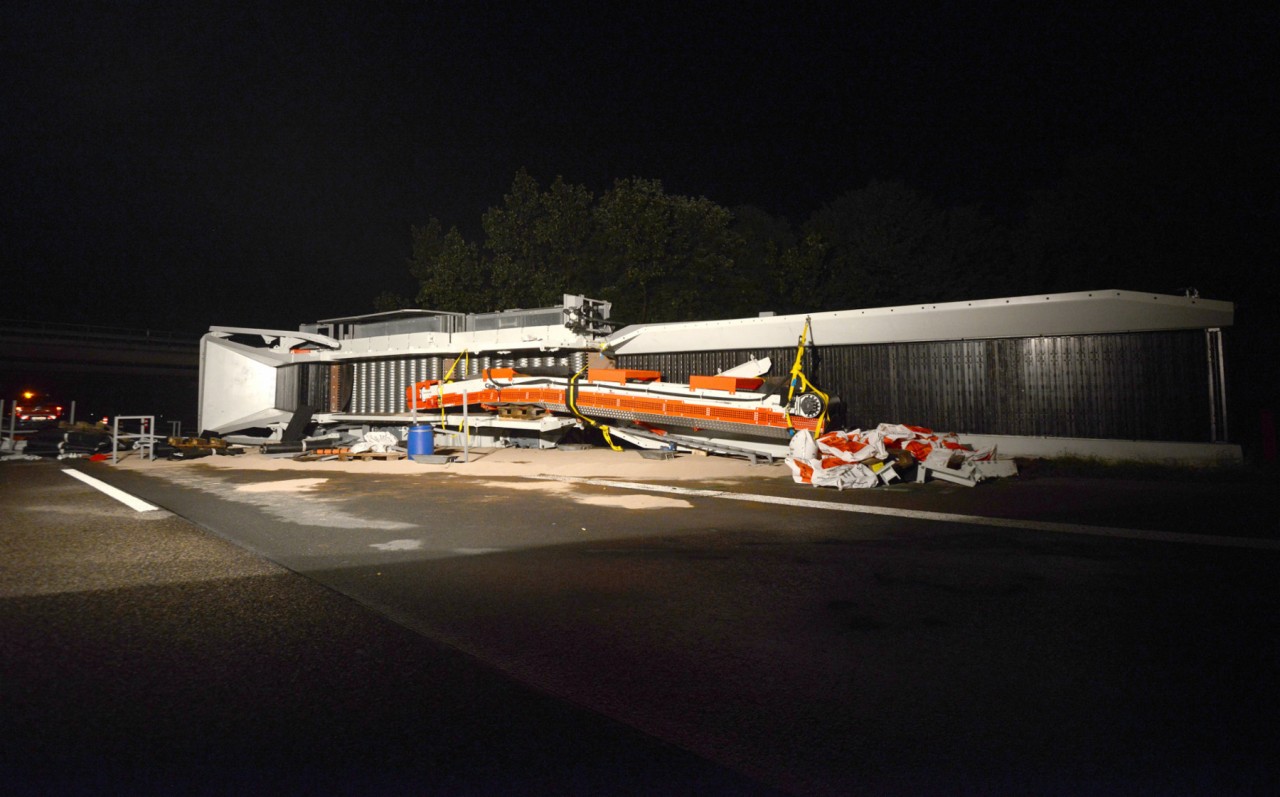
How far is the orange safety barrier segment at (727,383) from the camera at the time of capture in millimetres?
13750

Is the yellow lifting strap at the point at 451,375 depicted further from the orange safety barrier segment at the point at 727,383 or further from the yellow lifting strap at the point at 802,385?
the yellow lifting strap at the point at 802,385

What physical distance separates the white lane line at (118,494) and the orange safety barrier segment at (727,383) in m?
9.20

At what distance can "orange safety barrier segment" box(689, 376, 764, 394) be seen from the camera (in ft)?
45.1

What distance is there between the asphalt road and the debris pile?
2788 millimetres

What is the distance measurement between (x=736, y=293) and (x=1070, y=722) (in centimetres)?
2385

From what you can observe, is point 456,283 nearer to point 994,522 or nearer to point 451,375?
point 451,375

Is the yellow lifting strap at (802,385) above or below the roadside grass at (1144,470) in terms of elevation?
above

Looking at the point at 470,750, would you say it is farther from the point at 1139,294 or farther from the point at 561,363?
the point at 561,363

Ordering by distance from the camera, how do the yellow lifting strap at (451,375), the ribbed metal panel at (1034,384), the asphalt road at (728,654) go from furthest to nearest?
the yellow lifting strap at (451,375)
the ribbed metal panel at (1034,384)
the asphalt road at (728,654)

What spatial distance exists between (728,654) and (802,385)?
10554mm

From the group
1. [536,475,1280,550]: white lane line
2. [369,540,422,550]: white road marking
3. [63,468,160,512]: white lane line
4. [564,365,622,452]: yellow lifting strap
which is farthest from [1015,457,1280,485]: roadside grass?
[63,468,160,512]: white lane line

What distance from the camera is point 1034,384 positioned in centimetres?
1271

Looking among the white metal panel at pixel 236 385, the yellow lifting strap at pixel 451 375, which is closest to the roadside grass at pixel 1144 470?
the yellow lifting strap at pixel 451 375

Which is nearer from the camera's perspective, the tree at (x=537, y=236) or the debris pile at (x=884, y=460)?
the debris pile at (x=884, y=460)
